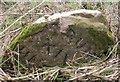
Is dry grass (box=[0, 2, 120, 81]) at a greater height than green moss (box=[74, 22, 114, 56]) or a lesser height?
lesser

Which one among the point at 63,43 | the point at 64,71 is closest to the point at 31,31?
the point at 63,43

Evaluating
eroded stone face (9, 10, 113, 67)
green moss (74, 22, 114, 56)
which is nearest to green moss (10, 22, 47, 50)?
eroded stone face (9, 10, 113, 67)

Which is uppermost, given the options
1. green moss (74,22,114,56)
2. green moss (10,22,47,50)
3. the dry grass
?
green moss (10,22,47,50)

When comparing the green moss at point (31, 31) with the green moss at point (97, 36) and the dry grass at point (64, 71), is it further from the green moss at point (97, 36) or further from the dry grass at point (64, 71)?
the green moss at point (97, 36)

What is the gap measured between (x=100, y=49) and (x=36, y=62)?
641 mm

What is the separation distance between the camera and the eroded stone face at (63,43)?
9.78 feet

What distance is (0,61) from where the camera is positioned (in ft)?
9.96

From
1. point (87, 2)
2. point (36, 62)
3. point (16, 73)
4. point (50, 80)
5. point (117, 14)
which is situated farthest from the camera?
point (87, 2)

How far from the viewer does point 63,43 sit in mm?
3004

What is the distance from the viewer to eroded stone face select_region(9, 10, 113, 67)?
2.98 metres

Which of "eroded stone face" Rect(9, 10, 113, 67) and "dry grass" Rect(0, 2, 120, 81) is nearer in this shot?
"dry grass" Rect(0, 2, 120, 81)

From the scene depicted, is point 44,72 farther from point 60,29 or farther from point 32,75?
point 60,29

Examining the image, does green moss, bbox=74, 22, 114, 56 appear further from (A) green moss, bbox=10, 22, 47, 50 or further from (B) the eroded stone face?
(A) green moss, bbox=10, 22, 47, 50

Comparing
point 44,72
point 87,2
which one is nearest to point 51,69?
point 44,72
